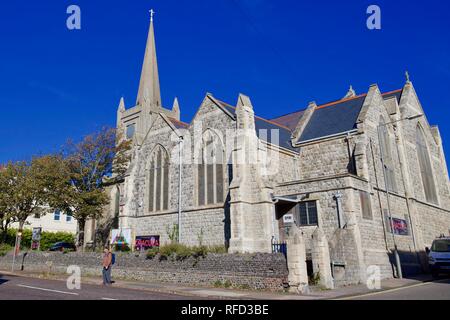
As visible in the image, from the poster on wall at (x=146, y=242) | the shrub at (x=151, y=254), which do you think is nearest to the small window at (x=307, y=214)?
the shrub at (x=151, y=254)

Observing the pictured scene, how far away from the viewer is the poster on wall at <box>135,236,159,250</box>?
2702cm

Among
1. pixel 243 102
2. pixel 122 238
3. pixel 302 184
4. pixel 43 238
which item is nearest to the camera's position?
pixel 302 184

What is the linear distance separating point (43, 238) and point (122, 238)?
20.7 metres

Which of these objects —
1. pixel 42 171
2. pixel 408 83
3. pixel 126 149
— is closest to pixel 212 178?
pixel 126 149

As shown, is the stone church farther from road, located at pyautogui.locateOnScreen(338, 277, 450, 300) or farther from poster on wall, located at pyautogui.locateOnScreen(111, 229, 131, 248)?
road, located at pyautogui.locateOnScreen(338, 277, 450, 300)

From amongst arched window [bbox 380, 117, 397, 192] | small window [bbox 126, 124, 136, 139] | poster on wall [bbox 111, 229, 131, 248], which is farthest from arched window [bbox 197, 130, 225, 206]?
small window [bbox 126, 124, 136, 139]

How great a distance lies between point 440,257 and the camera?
19.9 m

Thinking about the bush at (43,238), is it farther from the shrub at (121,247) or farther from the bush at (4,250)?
the shrub at (121,247)

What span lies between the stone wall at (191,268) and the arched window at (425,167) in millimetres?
22262

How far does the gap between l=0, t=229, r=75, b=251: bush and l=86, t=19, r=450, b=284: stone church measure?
13907 millimetres

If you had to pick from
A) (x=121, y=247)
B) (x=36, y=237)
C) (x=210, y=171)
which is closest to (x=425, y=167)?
(x=210, y=171)

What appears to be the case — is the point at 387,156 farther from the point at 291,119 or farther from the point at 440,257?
the point at 291,119

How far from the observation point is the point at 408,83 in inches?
1318

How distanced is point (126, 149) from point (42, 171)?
22.4ft
